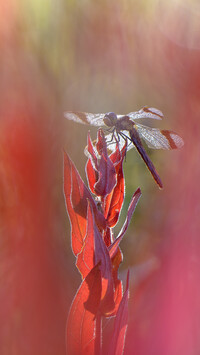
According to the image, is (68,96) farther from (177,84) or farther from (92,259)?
(92,259)

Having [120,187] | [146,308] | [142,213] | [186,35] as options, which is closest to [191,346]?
[146,308]

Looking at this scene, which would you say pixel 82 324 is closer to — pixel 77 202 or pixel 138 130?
pixel 77 202

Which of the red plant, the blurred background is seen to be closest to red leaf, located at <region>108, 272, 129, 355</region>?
the red plant

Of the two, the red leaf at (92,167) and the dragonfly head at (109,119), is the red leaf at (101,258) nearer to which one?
the red leaf at (92,167)

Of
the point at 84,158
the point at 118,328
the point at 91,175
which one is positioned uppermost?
the point at 84,158

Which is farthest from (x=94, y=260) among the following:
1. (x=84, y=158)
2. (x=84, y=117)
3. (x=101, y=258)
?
(x=84, y=158)

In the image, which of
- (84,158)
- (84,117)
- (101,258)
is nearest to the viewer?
(101,258)
